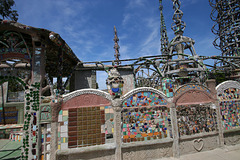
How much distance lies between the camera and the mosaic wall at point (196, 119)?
5.26m

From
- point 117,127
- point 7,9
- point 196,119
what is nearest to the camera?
point 117,127

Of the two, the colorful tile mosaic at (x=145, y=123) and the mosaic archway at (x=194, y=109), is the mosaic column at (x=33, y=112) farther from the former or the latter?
the mosaic archway at (x=194, y=109)

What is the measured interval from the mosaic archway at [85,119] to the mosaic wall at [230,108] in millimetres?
5310

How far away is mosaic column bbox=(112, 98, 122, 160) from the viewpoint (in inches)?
174

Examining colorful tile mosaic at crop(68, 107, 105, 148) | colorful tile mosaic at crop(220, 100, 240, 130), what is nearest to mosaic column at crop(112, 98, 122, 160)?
colorful tile mosaic at crop(68, 107, 105, 148)

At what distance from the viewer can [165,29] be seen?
26.5 meters

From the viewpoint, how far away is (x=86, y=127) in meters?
4.46

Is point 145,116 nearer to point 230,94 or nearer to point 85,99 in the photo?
point 85,99

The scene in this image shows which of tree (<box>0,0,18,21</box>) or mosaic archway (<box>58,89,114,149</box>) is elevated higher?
tree (<box>0,0,18,21</box>)

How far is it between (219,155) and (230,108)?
7.74 feet

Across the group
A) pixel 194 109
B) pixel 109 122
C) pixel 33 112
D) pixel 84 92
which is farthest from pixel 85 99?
pixel 194 109

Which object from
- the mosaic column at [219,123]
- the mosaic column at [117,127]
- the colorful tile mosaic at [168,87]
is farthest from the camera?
the mosaic column at [219,123]

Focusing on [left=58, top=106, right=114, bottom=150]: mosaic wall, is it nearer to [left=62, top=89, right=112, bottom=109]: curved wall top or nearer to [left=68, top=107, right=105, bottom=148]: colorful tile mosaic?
[left=68, top=107, right=105, bottom=148]: colorful tile mosaic

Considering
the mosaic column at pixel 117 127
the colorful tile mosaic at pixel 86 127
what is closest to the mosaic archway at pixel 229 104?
the mosaic column at pixel 117 127
